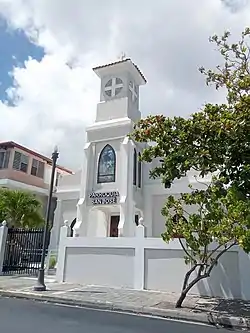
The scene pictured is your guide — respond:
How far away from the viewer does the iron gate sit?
16312 mm

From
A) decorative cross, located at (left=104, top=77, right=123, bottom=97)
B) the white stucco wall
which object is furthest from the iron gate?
decorative cross, located at (left=104, top=77, right=123, bottom=97)

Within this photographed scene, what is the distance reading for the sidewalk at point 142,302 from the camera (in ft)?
26.2

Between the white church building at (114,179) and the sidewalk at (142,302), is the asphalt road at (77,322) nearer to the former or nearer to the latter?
the sidewalk at (142,302)

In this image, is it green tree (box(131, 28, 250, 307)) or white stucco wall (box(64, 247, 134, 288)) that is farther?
white stucco wall (box(64, 247, 134, 288))

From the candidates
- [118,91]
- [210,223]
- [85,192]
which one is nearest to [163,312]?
[210,223]

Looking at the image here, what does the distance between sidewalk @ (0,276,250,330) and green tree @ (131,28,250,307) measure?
0.67 meters

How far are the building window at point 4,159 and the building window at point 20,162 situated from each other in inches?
22.7

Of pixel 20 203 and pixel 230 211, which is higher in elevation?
pixel 20 203

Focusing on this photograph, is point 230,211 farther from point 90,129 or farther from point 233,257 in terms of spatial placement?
point 90,129

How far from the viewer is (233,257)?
424 inches

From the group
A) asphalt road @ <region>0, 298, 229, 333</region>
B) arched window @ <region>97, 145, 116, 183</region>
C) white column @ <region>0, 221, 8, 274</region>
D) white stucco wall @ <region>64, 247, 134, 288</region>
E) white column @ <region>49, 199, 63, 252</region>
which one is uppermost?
arched window @ <region>97, 145, 116, 183</region>

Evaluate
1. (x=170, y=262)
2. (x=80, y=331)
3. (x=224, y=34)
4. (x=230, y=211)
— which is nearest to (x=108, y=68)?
(x=224, y=34)

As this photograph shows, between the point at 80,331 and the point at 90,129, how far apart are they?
56.2ft

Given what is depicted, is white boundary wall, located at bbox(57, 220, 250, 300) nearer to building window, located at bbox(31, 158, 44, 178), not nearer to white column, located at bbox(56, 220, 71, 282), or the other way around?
white column, located at bbox(56, 220, 71, 282)
